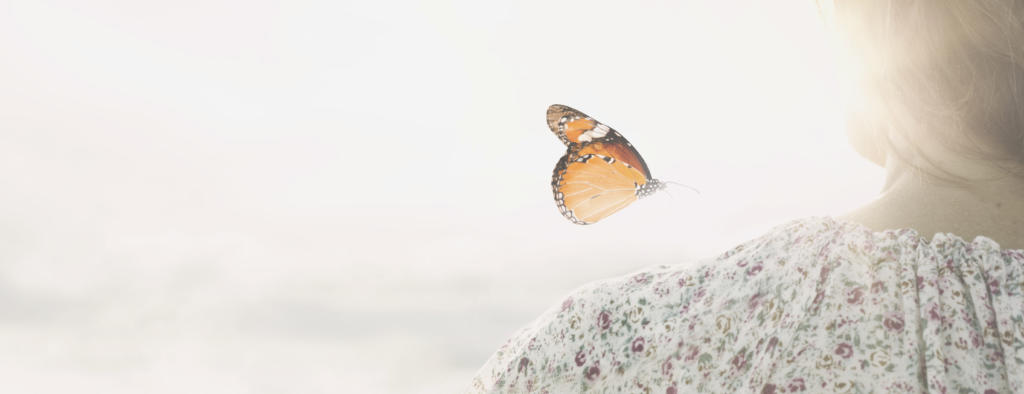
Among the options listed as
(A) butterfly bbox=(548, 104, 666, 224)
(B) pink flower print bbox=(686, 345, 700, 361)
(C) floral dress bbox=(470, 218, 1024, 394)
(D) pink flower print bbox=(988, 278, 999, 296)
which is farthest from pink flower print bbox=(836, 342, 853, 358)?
(A) butterfly bbox=(548, 104, 666, 224)

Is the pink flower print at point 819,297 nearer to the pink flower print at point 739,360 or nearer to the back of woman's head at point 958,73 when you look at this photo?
the pink flower print at point 739,360

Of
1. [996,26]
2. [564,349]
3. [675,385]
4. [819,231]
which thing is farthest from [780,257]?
[996,26]

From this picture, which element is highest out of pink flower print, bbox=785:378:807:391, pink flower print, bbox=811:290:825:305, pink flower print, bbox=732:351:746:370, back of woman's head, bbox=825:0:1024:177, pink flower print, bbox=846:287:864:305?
back of woman's head, bbox=825:0:1024:177

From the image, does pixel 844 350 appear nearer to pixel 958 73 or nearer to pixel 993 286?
pixel 993 286

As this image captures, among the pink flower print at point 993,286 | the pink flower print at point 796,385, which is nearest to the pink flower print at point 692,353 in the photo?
the pink flower print at point 796,385

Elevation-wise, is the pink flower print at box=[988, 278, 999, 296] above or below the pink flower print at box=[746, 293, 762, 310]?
below

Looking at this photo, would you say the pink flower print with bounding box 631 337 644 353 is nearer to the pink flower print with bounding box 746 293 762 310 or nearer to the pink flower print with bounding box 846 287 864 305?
the pink flower print with bounding box 746 293 762 310
